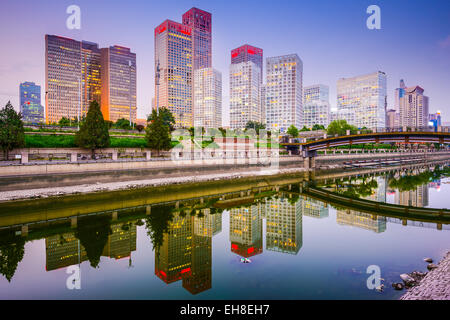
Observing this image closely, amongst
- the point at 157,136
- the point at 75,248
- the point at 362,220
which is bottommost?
the point at 362,220

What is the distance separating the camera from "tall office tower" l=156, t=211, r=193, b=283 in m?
12.5

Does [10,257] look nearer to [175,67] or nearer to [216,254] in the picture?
[216,254]

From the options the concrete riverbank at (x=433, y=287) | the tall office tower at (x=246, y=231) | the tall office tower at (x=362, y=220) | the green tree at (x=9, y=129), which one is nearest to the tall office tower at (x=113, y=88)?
the green tree at (x=9, y=129)

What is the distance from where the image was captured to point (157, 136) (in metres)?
44.7

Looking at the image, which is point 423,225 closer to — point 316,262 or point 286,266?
point 316,262

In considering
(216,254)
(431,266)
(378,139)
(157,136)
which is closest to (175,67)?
(157,136)

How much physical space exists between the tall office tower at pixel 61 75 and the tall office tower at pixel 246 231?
7443 inches

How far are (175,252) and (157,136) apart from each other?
3264 cm

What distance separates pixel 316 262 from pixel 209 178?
2723 centimetres

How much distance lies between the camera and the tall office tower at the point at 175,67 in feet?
586

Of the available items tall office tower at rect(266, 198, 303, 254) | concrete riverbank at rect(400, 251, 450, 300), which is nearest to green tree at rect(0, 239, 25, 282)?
tall office tower at rect(266, 198, 303, 254)

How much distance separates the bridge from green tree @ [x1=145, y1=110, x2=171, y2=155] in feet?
100.0

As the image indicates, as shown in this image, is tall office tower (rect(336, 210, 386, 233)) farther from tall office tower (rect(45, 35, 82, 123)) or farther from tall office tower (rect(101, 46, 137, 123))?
tall office tower (rect(45, 35, 82, 123))
